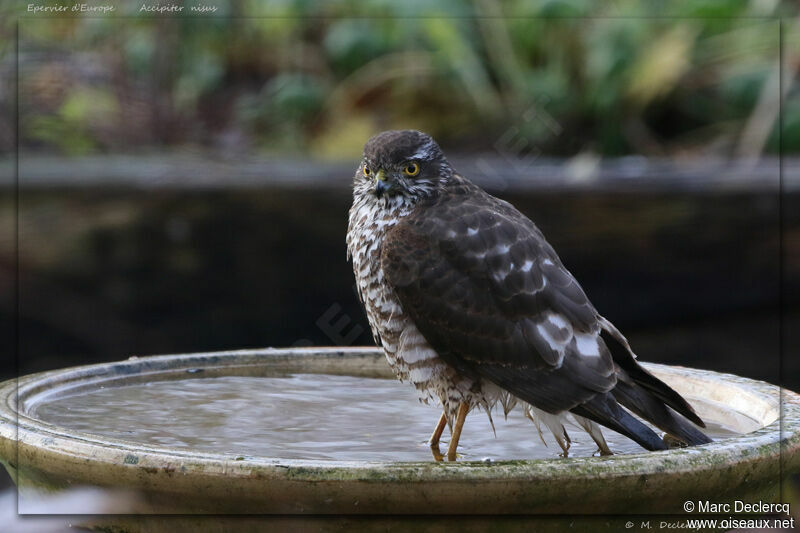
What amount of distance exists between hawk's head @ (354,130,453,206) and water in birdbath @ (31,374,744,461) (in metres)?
0.58

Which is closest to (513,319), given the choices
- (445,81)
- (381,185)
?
(381,185)

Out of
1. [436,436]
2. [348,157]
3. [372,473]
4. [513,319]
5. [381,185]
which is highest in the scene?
[348,157]

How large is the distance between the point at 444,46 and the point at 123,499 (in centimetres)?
482

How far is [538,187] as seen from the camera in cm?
493

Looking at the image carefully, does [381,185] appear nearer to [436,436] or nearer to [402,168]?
[402,168]

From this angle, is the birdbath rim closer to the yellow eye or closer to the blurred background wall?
the yellow eye

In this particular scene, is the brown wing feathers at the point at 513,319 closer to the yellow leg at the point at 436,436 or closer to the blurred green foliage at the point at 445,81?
the yellow leg at the point at 436,436

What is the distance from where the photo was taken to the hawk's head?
2.76 meters

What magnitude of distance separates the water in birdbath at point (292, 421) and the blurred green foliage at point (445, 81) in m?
3.45

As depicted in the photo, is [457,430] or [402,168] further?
[402,168]

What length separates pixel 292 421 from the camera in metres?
2.63

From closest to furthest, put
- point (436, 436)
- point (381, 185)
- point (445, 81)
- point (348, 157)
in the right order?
point (436, 436) < point (381, 185) < point (348, 157) < point (445, 81)

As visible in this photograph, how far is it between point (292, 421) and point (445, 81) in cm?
414

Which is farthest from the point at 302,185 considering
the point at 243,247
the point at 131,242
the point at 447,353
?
the point at 447,353
